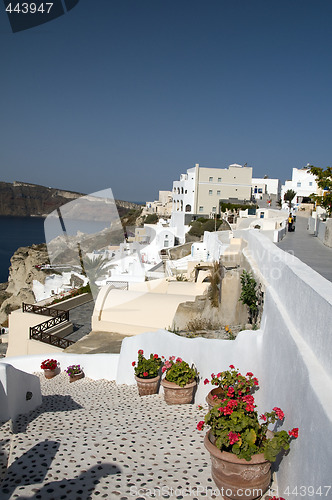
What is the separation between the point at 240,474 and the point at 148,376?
4.04 meters

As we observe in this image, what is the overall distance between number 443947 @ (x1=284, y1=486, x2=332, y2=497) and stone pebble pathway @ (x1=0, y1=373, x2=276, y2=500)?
0.76 m

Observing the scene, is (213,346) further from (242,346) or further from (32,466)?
(32,466)

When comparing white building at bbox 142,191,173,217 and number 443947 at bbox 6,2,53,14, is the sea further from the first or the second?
white building at bbox 142,191,173,217

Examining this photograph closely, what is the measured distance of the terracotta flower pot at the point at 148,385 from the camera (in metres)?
7.16

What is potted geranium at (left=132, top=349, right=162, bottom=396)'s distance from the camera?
23.5 feet

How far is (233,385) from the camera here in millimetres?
5141

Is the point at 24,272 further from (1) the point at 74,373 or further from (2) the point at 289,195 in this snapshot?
(1) the point at 74,373

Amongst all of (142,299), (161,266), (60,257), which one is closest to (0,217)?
(60,257)

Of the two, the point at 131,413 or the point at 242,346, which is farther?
the point at 131,413

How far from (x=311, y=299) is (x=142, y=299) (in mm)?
9804

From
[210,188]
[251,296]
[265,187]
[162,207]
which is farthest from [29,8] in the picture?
[162,207]

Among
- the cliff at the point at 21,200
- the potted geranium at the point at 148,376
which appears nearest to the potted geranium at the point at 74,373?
the potted geranium at the point at 148,376

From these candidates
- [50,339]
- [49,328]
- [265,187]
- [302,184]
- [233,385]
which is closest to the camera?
[233,385]

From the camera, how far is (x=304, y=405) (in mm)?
3031
